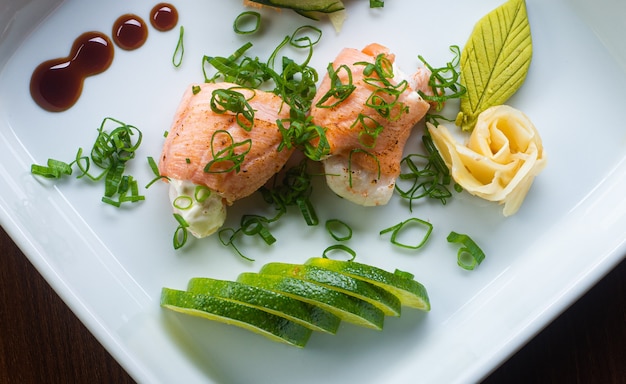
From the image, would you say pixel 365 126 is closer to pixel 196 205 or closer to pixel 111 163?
pixel 196 205

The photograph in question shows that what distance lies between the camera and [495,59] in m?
3.26

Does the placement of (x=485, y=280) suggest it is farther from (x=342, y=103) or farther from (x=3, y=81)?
(x=3, y=81)

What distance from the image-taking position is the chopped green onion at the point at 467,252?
10.5 feet

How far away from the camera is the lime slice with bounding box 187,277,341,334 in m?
2.80

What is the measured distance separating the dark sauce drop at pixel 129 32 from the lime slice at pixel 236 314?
119 cm

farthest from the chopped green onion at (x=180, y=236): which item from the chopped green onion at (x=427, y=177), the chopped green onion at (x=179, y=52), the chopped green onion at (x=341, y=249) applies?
the chopped green onion at (x=427, y=177)

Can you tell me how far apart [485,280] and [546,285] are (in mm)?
286

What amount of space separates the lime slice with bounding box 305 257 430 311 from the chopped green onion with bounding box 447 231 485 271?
28cm

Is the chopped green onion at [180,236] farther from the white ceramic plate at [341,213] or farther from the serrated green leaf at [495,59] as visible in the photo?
the serrated green leaf at [495,59]

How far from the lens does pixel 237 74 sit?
3188 mm

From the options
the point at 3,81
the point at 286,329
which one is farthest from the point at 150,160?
the point at 286,329

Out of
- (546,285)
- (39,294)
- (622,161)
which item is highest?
(622,161)

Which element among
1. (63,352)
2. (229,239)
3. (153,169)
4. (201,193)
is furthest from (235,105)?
(63,352)

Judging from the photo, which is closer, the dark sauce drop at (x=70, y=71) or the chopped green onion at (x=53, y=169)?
the chopped green onion at (x=53, y=169)
